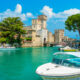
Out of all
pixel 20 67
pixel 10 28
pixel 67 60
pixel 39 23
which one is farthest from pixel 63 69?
pixel 39 23

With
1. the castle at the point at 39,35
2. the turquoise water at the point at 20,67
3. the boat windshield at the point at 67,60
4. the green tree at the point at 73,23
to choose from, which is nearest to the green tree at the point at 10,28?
the castle at the point at 39,35

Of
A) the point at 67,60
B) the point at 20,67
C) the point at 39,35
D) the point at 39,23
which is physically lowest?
the point at 20,67

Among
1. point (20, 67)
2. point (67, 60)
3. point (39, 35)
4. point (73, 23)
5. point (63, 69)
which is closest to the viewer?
point (63, 69)

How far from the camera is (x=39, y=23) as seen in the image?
101562 mm

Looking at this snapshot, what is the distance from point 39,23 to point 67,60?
89.9 metres

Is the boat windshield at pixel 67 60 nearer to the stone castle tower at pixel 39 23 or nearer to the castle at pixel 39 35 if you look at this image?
the castle at pixel 39 35

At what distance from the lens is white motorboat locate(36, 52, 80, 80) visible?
34.7 feet

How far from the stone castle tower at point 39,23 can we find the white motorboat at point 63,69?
85846mm

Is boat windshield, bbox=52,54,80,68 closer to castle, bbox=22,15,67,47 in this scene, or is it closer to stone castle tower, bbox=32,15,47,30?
castle, bbox=22,15,67,47

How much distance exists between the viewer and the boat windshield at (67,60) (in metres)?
12.2

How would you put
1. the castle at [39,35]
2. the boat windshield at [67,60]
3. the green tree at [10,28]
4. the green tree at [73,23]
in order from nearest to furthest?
the boat windshield at [67,60]
the green tree at [73,23]
the green tree at [10,28]
the castle at [39,35]

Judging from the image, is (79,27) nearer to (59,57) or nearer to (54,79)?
(59,57)

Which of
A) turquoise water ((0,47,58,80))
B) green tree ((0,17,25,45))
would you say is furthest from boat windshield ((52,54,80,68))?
green tree ((0,17,25,45))

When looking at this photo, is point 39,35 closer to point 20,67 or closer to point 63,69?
point 20,67
